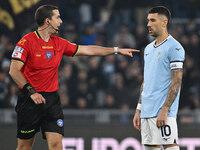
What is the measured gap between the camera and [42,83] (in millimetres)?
5914

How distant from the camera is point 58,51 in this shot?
6.03m

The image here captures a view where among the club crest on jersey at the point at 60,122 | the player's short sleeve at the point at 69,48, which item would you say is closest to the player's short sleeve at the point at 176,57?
the player's short sleeve at the point at 69,48

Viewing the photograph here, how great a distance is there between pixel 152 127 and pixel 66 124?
3635mm

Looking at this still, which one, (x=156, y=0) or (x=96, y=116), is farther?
(x=156, y=0)

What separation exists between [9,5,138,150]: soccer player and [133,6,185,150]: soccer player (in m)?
1.07

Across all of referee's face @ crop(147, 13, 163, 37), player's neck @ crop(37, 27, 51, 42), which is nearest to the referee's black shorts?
player's neck @ crop(37, 27, 51, 42)

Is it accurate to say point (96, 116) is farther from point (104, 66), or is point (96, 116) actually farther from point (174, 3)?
point (174, 3)


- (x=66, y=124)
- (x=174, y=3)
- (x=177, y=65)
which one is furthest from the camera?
(x=174, y=3)

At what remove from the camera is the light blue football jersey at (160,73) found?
5.25m

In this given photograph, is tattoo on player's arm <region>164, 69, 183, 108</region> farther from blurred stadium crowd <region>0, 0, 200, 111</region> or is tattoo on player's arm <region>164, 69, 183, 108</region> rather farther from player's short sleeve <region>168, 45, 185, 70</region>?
blurred stadium crowd <region>0, 0, 200, 111</region>

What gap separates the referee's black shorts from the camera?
19.4 ft

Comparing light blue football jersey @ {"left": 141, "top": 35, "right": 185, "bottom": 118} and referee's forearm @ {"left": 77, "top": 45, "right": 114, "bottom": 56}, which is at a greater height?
referee's forearm @ {"left": 77, "top": 45, "right": 114, "bottom": 56}

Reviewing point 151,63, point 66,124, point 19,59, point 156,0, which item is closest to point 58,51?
point 19,59

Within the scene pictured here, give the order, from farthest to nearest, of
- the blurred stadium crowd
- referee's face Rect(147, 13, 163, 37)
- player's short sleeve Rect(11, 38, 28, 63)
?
the blurred stadium crowd → player's short sleeve Rect(11, 38, 28, 63) → referee's face Rect(147, 13, 163, 37)
